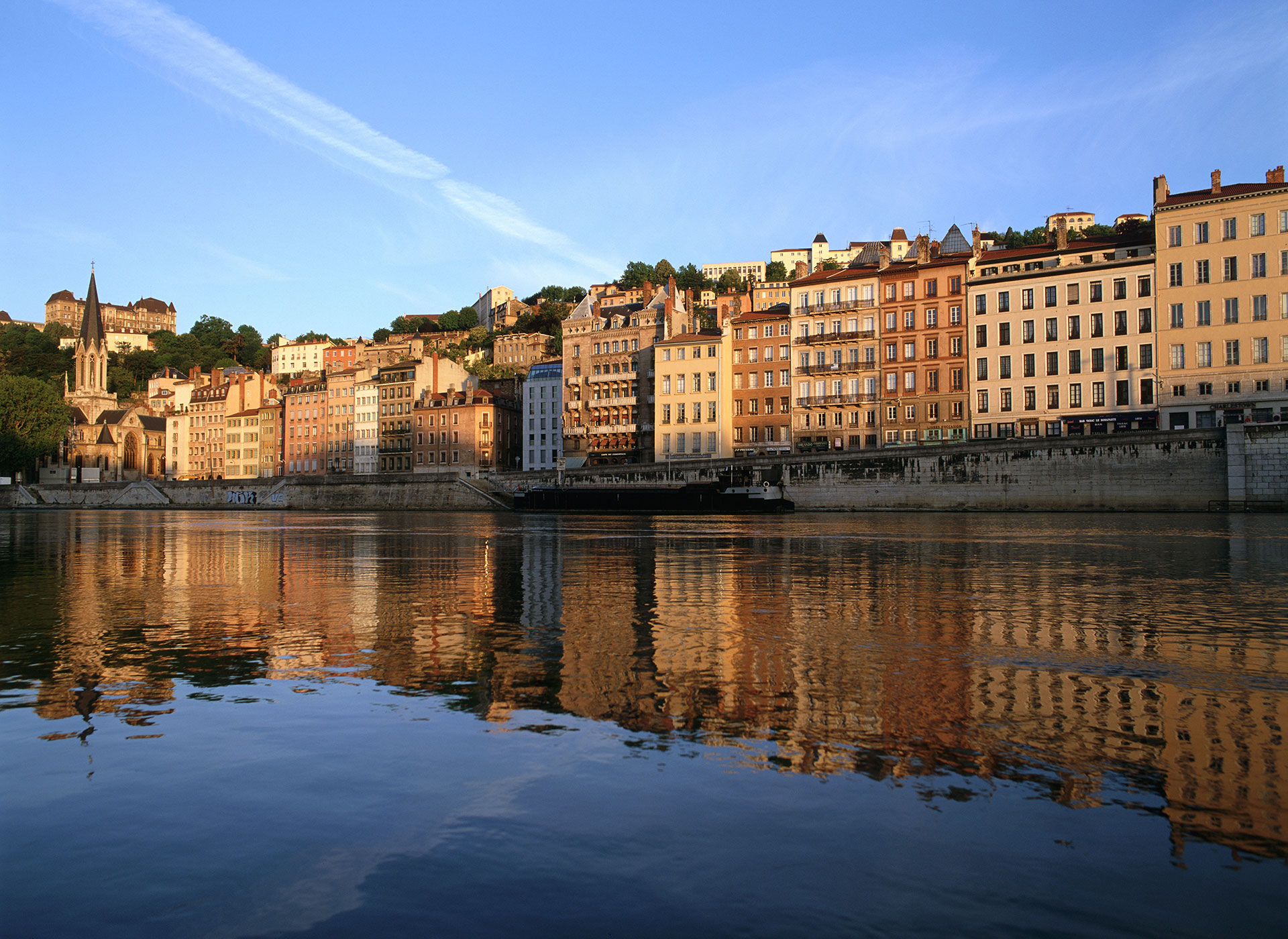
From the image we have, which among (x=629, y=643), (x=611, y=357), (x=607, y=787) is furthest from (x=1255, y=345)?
(x=607, y=787)

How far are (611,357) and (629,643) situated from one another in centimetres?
9106

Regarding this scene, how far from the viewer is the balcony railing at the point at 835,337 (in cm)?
8338

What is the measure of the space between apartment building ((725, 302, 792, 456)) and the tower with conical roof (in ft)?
396

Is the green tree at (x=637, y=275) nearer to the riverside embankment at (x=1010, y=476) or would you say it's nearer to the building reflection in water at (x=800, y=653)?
the riverside embankment at (x=1010, y=476)

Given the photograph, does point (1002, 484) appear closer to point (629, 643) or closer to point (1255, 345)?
point (1255, 345)

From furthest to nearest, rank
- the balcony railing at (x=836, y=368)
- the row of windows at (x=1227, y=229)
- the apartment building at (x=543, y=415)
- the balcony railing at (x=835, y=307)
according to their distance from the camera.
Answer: the apartment building at (x=543, y=415)
the balcony railing at (x=835, y=307)
the balcony railing at (x=836, y=368)
the row of windows at (x=1227, y=229)

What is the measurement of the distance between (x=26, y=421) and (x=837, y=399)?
10616 cm

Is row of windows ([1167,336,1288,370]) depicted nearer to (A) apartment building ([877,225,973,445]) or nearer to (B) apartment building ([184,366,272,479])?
(A) apartment building ([877,225,973,445])

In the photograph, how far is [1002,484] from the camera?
205ft

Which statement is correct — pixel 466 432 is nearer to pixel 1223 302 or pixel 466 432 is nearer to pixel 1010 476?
pixel 1010 476

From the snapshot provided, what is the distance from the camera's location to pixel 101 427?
Answer: 157 meters

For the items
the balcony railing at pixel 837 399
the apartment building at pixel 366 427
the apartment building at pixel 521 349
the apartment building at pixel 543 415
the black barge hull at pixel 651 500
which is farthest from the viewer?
the apartment building at pixel 521 349

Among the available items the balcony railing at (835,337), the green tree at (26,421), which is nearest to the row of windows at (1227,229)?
the balcony railing at (835,337)

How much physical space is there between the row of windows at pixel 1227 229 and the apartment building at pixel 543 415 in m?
62.9
